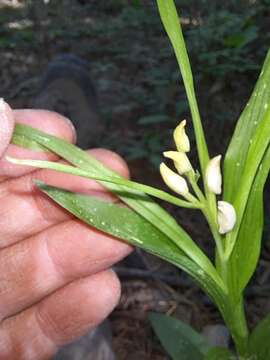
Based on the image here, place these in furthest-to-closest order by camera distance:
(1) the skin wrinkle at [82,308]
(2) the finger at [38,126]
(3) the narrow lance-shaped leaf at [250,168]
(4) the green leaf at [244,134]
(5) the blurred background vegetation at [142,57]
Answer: (5) the blurred background vegetation at [142,57] → (1) the skin wrinkle at [82,308] → (2) the finger at [38,126] → (4) the green leaf at [244,134] → (3) the narrow lance-shaped leaf at [250,168]

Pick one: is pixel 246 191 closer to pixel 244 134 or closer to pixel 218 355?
pixel 244 134

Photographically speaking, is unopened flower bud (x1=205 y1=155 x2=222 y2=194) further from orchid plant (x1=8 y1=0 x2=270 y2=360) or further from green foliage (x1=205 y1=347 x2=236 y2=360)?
green foliage (x1=205 y1=347 x2=236 y2=360)

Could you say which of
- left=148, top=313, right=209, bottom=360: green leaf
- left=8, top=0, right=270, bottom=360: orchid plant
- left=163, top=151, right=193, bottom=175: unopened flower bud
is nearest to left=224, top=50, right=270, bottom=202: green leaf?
left=8, top=0, right=270, bottom=360: orchid plant

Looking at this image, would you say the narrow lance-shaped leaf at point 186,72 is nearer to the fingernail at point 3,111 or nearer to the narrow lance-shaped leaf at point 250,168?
the narrow lance-shaped leaf at point 250,168

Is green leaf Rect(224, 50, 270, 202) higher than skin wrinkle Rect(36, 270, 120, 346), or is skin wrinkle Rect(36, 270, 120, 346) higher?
green leaf Rect(224, 50, 270, 202)

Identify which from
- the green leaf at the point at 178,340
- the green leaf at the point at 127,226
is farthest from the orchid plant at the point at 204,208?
the green leaf at the point at 178,340
